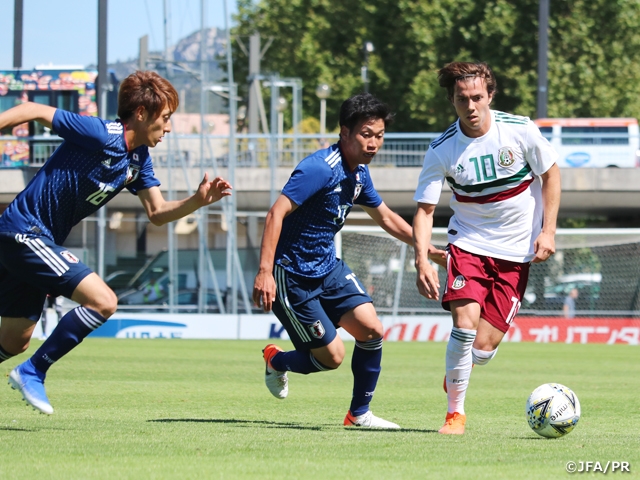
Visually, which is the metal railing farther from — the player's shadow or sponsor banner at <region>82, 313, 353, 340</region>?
the player's shadow

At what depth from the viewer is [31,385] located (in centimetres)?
591

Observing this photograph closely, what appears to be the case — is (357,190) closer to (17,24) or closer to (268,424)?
(268,424)

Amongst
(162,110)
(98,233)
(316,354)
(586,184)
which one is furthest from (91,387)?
(586,184)

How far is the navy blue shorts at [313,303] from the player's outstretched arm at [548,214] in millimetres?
1243

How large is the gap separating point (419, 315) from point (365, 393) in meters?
17.6

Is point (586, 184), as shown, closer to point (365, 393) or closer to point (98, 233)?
point (98, 233)

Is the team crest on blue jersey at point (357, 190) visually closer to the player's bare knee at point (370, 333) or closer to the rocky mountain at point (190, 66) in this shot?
the player's bare knee at point (370, 333)

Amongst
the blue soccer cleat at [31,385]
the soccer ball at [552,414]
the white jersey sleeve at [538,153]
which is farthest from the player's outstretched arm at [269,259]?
the soccer ball at [552,414]

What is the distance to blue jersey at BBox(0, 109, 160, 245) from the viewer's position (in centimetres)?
600

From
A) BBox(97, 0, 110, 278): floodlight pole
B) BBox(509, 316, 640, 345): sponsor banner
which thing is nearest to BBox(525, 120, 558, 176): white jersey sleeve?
BBox(509, 316, 640, 345): sponsor banner

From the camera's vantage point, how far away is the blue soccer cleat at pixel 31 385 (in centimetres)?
586

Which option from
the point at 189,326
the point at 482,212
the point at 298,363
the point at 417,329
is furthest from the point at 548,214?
the point at 189,326

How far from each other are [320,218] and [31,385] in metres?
2.17

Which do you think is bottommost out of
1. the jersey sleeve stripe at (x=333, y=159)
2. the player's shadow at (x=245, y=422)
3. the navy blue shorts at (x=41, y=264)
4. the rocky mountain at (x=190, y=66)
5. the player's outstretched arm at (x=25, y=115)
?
the player's shadow at (x=245, y=422)
